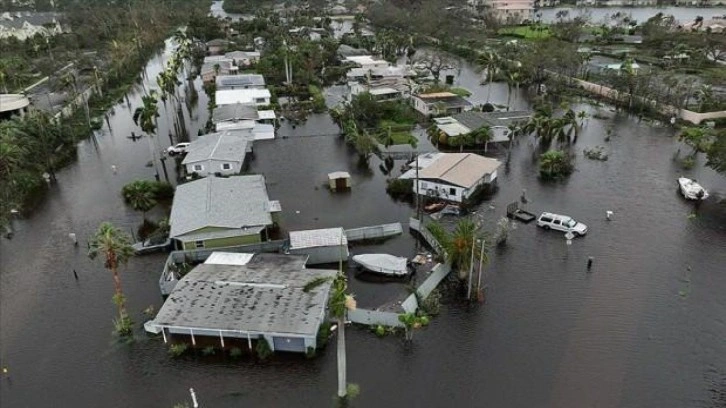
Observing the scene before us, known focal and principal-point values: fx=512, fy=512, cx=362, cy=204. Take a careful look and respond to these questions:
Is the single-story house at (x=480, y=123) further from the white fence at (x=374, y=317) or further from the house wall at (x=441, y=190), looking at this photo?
the white fence at (x=374, y=317)

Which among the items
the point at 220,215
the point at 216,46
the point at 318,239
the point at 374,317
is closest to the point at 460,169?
the point at 318,239

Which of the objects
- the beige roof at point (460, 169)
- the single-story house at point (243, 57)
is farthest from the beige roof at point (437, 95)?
the single-story house at point (243, 57)

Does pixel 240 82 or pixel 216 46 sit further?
pixel 216 46

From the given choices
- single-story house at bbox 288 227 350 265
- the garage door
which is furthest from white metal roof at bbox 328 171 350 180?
the garage door

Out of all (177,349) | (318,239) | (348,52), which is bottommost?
(177,349)

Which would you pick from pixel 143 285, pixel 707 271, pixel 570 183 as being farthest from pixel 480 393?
pixel 570 183

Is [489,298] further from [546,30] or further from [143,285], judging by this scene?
[546,30]

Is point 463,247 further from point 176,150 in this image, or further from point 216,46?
point 216,46

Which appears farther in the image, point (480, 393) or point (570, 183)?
point (570, 183)
